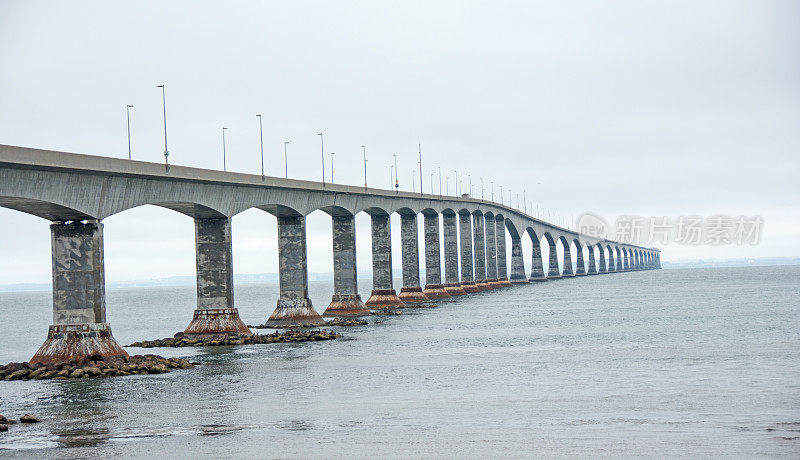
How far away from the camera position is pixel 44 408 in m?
34.6

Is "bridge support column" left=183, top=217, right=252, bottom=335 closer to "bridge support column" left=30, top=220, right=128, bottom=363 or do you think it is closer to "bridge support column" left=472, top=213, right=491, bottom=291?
"bridge support column" left=30, top=220, right=128, bottom=363

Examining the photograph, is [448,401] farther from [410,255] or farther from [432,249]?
[432,249]

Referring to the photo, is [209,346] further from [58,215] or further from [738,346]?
[738,346]

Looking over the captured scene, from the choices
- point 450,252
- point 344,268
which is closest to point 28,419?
point 344,268

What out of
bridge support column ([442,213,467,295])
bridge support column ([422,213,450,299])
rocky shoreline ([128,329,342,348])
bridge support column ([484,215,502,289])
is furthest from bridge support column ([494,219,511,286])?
rocky shoreline ([128,329,342,348])

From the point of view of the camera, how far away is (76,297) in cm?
4572

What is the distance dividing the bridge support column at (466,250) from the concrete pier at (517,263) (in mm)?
41708

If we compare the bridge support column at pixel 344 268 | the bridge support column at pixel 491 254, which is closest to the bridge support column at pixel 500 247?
the bridge support column at pixel 491 254

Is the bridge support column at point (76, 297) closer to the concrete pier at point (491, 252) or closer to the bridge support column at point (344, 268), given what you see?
the bridge support column at point (344, 268)

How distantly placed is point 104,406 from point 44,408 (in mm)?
1978

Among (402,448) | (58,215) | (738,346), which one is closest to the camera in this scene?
(402,448)

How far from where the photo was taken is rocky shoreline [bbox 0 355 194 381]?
4359 centimetres

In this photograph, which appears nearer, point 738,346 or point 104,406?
point 104,406

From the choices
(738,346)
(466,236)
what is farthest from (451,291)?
(738,346)
